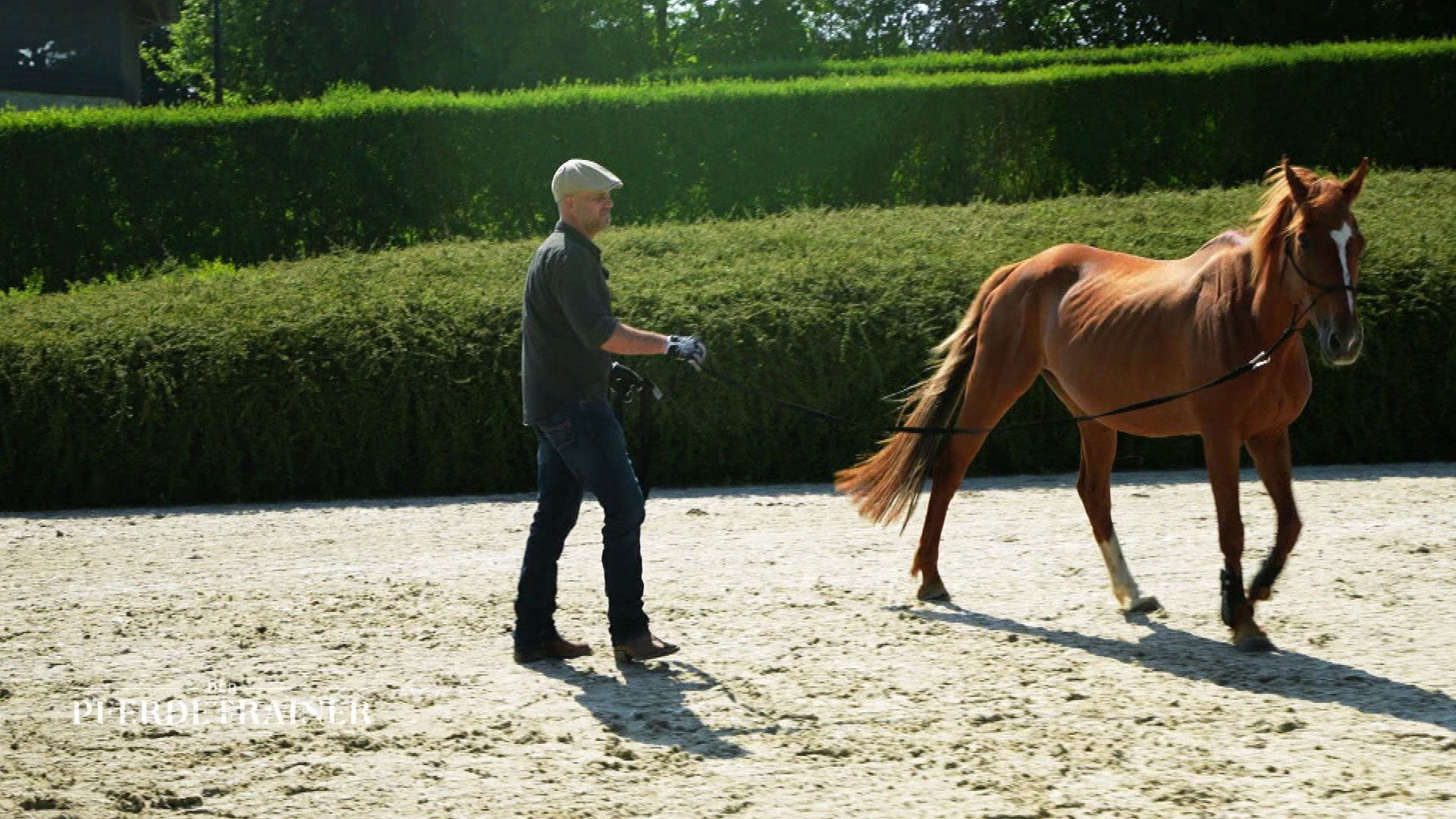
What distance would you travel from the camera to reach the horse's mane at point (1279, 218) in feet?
19.8

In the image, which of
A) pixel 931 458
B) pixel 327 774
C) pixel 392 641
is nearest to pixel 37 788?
pixel 327 774

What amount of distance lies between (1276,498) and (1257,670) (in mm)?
807

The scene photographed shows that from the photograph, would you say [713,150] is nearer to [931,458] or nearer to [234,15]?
[931,458]

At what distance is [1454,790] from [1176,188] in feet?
46.9

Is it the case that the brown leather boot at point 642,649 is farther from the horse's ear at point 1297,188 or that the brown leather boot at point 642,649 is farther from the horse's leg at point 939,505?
the horse's ear at point 1297,188

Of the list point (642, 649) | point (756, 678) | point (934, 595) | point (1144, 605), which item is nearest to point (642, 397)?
point (642, 649)

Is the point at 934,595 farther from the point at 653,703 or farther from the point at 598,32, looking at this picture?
the point at 598,32

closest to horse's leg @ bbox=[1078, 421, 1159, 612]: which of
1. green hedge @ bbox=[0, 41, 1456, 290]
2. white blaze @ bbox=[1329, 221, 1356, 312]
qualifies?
white blaze @ bbox=[1329, 221, 1356, 312]

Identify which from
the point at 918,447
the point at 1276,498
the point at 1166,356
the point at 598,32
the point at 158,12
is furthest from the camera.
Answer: the point at 598,32

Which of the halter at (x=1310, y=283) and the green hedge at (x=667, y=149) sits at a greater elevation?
the green hedge at (x=667, y=149)

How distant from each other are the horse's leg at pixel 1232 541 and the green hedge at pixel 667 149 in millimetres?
12572

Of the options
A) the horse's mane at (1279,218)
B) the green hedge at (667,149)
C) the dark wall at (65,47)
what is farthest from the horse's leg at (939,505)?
the dark wall at (65,47)

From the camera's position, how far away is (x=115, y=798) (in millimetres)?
4762

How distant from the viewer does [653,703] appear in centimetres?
571
